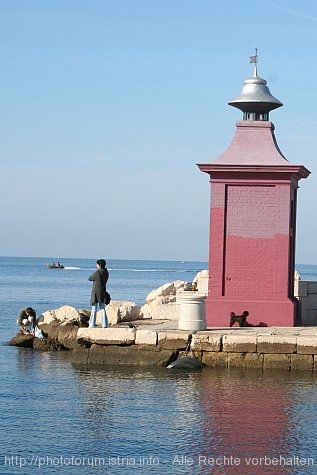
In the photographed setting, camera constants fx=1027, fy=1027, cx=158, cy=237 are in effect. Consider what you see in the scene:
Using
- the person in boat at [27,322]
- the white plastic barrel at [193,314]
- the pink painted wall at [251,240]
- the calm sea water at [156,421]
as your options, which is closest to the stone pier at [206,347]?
the white plastic barrel at [193,314]

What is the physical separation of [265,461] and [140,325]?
33.7ft

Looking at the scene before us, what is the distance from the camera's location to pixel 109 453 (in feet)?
43.1

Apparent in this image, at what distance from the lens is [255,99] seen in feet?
77.3

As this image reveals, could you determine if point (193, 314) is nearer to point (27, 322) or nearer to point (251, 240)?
point (251, 240)

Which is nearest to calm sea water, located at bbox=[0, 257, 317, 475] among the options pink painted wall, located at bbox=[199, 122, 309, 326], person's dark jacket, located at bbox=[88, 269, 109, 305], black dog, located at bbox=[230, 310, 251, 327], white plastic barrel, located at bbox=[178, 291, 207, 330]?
white plastic barrel, located at bbox=[178, 291, 207, 330]

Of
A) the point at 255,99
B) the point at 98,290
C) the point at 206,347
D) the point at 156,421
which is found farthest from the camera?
the point at 255,99

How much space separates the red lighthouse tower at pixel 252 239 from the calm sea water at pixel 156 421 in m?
2.93

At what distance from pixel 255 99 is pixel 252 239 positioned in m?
3.34

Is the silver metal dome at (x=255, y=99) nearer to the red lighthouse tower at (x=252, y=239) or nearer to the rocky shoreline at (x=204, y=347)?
the red lighthouse tower at (x=252, y=239)

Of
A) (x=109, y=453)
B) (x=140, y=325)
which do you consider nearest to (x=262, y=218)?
(x=140, y=325)

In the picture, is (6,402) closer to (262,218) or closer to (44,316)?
(262,218)

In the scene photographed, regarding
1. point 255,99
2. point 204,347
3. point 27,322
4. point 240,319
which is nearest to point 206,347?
point 204,347

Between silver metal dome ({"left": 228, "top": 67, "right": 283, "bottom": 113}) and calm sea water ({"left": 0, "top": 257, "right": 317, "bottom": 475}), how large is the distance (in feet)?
22.4

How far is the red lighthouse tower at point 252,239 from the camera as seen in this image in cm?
2242
